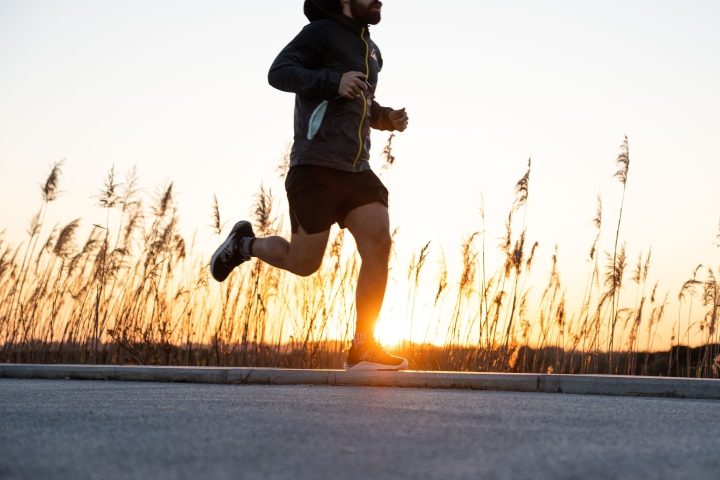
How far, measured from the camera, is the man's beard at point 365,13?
15.8 ft

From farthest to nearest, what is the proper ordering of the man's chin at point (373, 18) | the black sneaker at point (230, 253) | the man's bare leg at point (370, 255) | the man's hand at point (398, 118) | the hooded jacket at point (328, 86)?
1. the black sneaker at point (230, 253)
2. the man's hand at point (398, 118)
3. the man's chin at point (373, 18)
4. the man's bare leg at point (370, 255)
5. the hooded jacket at point (328, 86)

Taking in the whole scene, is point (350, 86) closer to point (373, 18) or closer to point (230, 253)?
point (373, 18)

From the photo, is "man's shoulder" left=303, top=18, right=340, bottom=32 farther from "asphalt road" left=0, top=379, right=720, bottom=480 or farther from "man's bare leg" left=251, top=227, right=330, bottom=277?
"asphalt road" left=0, top=379, right=720, bottom=480

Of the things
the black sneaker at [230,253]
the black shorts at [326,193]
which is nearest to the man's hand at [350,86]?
the black shorts at [326,193]

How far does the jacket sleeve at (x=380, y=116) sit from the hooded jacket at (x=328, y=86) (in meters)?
0.14

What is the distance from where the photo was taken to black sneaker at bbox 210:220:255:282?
5.46m

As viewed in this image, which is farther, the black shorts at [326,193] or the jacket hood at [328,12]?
the jacket hood at [328,12]

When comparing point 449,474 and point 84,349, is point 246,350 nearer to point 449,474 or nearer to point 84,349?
point 84,349

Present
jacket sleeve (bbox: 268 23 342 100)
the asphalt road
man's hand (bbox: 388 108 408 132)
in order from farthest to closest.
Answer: man's hand (bbox: 388 108 408 132) < jacket sleeve (bbox: 268 23 342 100) < the asphalt road

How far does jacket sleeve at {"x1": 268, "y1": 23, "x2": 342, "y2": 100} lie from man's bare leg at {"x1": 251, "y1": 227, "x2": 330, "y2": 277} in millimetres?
704

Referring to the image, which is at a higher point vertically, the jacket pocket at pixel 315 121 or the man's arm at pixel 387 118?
the man's arm at pixel 387 118

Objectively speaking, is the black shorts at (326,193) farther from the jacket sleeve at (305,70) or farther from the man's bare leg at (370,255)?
the jacket sleeve at (305,70)

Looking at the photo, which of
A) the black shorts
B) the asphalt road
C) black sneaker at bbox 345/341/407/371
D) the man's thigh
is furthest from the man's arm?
the asphalt road

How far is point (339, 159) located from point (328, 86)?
370mm
